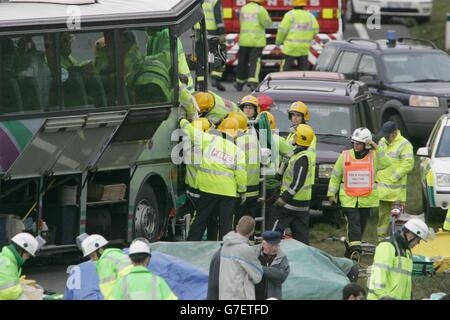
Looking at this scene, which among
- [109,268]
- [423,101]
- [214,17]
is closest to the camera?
[109,268]

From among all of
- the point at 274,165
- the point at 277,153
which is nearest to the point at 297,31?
the point at 277,153

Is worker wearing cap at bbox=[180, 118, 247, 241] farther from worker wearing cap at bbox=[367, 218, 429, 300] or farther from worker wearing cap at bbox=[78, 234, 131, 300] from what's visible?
worker wearing cap at bbox=[367, 218, 429, 300]

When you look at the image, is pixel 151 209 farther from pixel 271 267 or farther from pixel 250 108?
pixel 271 267

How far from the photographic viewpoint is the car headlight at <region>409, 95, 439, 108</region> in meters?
26.1

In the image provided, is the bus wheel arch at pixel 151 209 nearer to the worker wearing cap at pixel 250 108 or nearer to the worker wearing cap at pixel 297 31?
the worker wearing cap at pixel 250 108

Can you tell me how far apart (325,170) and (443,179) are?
158cm

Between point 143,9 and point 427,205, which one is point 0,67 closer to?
point 143,9

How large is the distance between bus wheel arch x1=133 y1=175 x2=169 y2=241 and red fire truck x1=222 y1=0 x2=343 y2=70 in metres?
12.0

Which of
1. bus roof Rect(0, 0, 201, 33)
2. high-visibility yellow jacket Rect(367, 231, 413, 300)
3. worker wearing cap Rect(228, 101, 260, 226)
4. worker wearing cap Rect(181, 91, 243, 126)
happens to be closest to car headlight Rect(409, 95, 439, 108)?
worker wearing cap Rect(181, 91, 243, 126)

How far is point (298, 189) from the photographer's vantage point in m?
18.9

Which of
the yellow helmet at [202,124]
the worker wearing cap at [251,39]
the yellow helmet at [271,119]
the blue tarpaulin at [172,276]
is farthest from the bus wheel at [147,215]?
the worker wearing cap at [251,39]

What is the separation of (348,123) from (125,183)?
4485 mm
